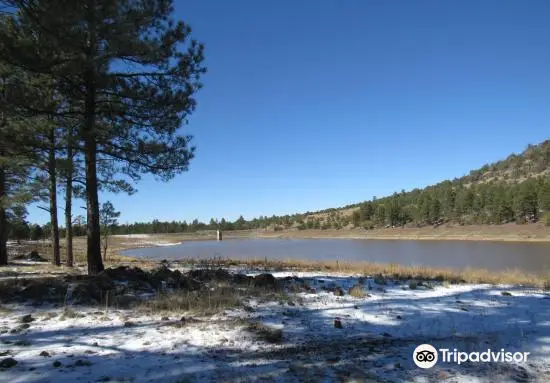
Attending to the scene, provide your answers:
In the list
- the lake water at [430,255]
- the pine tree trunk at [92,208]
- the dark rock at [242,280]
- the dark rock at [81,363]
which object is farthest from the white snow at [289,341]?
the lake water at [430,255]

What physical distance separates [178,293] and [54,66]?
6161mm

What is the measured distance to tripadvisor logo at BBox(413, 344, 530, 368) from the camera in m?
5.02

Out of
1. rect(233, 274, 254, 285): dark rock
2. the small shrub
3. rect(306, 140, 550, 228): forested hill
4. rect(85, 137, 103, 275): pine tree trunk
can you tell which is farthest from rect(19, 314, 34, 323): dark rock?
rect(306, 140, 550, 228): forested hill

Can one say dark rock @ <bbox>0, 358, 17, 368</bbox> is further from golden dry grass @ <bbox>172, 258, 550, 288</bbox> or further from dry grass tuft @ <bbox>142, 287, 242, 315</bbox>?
golden dry grass @ <bbox>172, 258, 550, 288</bbox>

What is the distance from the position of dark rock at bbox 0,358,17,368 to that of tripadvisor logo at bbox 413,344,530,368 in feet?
14.7

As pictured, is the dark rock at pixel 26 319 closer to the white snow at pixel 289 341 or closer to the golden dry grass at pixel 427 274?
the white snow at pixel 289 341

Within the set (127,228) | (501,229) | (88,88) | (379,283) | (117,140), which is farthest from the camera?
(127,228)

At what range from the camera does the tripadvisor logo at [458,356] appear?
502 centimetres

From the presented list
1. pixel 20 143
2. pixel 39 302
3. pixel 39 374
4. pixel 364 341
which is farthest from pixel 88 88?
pixel 364 341

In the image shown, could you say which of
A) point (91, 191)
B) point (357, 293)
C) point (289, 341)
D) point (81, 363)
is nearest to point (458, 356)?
point (289, 341)

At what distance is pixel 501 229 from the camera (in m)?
77.9

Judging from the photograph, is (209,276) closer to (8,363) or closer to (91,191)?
(91,191)

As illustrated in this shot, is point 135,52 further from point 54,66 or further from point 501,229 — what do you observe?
point 501,229

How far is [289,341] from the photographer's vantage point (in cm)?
577
